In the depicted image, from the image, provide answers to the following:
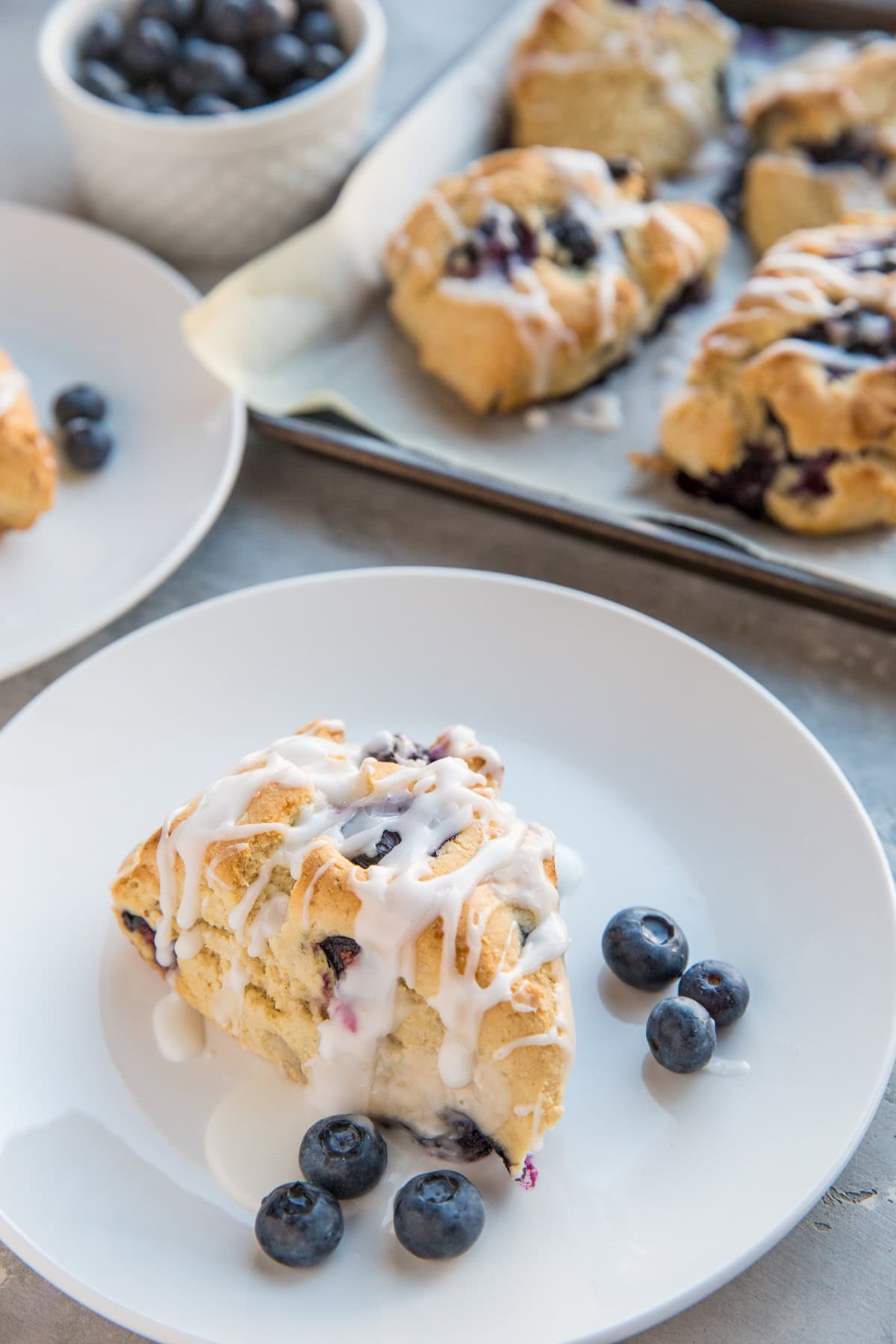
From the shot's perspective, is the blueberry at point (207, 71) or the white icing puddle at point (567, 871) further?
the blueberry at point (207, 71)

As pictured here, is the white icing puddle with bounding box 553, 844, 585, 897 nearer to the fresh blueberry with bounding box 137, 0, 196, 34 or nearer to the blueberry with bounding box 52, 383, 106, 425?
the blueberry with bounding box 52, 383, 106, 425

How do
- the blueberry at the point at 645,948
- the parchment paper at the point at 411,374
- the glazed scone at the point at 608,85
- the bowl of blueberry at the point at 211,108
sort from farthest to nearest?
the glazed scone at the point at 608,85 → the bowl of blueberry at the point at 211,108 → the parchment paper at the point at 411,374 → the blueberry at the point at 645,948

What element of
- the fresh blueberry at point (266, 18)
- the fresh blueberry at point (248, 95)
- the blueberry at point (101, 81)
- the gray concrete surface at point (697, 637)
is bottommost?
the gray concrete surface at point (697, 637)

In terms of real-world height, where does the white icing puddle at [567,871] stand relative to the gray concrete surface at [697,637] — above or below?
above

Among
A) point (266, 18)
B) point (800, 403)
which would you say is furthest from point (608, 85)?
point (800, 403)

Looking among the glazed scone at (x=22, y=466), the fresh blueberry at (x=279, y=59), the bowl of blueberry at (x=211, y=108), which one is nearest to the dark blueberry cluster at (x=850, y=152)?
the bowl of blueberry at (x=211, y=108)

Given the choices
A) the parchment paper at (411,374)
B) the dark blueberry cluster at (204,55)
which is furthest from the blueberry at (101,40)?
the parchment paper at (411,374)

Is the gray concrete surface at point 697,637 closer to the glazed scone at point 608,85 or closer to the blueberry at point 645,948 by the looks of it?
the blueberry at point 645,948

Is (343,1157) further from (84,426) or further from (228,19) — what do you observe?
(228,19)

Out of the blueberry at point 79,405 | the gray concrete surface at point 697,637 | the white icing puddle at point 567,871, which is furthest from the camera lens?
the blueberry at point 79,405
